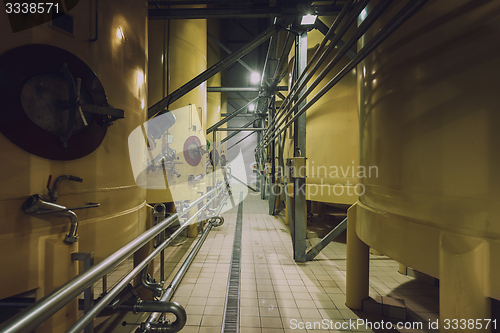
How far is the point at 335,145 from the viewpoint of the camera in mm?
4008

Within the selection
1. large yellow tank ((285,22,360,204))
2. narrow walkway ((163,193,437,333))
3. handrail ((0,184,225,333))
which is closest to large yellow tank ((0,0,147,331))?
handrail ((0,184,225,333))

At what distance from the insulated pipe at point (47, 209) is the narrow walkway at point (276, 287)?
4.76ft

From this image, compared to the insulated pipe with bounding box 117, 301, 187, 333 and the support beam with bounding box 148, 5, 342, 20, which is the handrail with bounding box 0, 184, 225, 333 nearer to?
the insulated pipe with bounding box 117, 301, 187, 333

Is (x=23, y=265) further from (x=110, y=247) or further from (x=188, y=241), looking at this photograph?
(x=188, y=241)

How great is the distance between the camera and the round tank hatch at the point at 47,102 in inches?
47.8

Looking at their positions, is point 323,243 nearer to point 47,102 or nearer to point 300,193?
point 300,193

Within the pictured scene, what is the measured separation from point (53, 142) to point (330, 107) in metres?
3.92

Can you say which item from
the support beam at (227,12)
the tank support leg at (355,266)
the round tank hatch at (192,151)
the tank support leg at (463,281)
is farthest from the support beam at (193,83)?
the tank support leg at (463,281)

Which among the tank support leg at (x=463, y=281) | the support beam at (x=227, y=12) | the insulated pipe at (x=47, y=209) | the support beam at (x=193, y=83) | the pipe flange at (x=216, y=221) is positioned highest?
the support beam at (x=227, y=12)

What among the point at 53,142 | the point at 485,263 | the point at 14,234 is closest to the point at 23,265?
the point at 14,234

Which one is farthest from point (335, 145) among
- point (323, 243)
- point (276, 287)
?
point (276, 287)

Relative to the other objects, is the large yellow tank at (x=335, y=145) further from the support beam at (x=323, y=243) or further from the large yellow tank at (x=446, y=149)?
the large yellow tank at (x=446, y=149)

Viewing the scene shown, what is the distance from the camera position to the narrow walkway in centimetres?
229

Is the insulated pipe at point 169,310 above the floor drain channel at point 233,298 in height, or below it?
above
